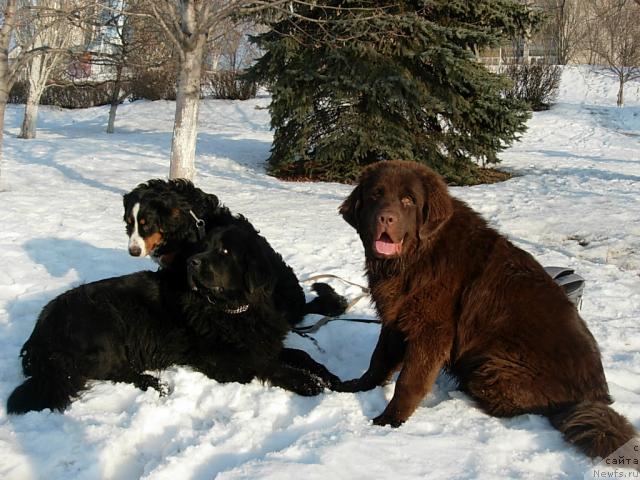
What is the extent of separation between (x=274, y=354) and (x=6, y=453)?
1.75m

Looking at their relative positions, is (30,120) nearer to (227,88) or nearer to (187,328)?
(227,88)

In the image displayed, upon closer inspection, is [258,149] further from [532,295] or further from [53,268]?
[532,295]

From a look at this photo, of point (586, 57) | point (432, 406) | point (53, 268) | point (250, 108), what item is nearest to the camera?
point (432, 406)

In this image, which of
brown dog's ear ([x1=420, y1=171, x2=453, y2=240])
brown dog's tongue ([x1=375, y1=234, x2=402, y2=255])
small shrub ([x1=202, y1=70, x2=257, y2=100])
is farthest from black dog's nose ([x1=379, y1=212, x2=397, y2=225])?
small shrub ([x1=202, y1=70, x2=257, y2=100])

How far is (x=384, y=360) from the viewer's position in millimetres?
3576

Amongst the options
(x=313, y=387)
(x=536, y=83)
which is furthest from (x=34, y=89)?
(x=536, y=83)

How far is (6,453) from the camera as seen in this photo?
9.44 feet

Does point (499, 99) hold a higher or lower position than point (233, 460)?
higher

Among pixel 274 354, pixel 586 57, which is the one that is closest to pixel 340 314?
pixel 274 354

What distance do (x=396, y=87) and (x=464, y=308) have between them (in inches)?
364

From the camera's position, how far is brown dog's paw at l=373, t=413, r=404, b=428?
309 cm

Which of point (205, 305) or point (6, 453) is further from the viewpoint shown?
point (205, 305)

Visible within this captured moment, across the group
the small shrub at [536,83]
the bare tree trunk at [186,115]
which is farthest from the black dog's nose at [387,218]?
the small shrub at [536,83]

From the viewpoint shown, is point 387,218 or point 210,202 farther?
point 210,202
